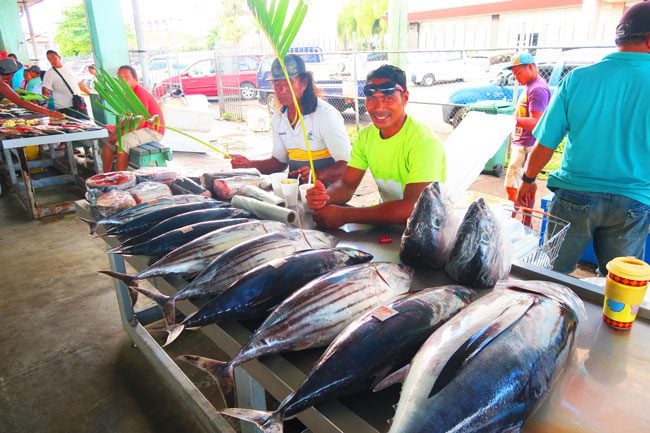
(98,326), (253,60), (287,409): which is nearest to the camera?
(287,409)

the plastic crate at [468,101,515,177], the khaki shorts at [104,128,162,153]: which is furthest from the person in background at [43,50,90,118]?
the plastic crate at [468,101,515,177]

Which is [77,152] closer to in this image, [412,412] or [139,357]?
[139,357]

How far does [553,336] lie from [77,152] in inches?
398

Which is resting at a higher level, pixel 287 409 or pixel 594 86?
pixel 594 86

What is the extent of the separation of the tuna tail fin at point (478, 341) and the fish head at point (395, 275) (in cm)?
35

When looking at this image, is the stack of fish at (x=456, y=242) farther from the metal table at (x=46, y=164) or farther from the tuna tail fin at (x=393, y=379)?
the metal table at (x=46, y=164)

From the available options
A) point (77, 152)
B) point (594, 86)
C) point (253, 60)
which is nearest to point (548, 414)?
point (594, 86)

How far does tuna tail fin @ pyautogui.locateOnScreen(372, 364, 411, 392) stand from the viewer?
1.04m

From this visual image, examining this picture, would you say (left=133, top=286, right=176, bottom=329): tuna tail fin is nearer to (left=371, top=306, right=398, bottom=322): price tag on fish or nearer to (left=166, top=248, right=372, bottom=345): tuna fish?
(left=166, top=248, right=372, bottom=345): tuna fish

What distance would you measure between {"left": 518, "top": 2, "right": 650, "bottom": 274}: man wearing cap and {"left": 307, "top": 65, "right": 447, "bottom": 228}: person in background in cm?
81

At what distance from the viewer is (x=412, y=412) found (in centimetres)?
89

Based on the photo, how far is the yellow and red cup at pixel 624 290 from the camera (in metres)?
1.25

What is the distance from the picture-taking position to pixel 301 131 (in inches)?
136

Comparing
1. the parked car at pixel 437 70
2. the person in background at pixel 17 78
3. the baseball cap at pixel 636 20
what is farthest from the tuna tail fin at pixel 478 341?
the parked car at pixel 437 70
